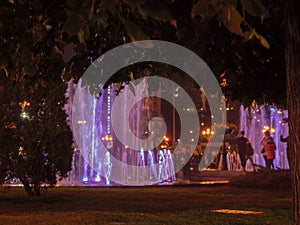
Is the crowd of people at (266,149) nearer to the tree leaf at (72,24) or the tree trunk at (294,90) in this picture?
the tree trunk at (294,90)

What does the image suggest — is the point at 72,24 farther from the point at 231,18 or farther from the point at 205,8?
the point at 231,18

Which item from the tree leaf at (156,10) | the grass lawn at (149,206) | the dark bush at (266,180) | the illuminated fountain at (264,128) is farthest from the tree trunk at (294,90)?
the illuminated fountain at (264,128)

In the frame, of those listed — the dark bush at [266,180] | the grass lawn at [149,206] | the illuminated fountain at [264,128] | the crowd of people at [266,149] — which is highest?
the illuminated fountain at [264,128]

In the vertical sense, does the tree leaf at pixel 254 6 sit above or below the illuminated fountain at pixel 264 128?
below

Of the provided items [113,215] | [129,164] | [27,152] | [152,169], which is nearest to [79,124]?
[129,164]

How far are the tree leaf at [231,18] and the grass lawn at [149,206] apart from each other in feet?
23.7

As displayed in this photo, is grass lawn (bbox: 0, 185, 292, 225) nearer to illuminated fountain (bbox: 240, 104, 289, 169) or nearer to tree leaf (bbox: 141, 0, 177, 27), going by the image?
tree leaf (bbox: 141, 0, 177, 27)

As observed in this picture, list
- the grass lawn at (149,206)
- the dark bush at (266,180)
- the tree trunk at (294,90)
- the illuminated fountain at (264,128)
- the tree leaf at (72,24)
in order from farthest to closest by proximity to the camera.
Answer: the illuminated fountain at (264,128)
the dark bush at (266,180)
the grass lawn at (149,206)
the tree trunk at (294,90)
the tree leaf at (72,24)

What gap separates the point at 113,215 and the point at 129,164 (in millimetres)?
23179

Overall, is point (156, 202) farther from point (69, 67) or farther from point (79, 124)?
point (79, 124)

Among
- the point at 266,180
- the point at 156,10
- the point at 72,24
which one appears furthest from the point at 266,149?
the point at 72,24

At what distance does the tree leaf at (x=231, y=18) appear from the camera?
3432 millimetres

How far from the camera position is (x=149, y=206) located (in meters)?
13.5

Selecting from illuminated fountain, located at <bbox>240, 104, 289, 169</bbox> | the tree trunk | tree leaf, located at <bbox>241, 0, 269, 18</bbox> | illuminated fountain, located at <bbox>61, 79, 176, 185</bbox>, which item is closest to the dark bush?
illuminated fountain, located at <bbox>61, 79, 176, 185</bbox>
